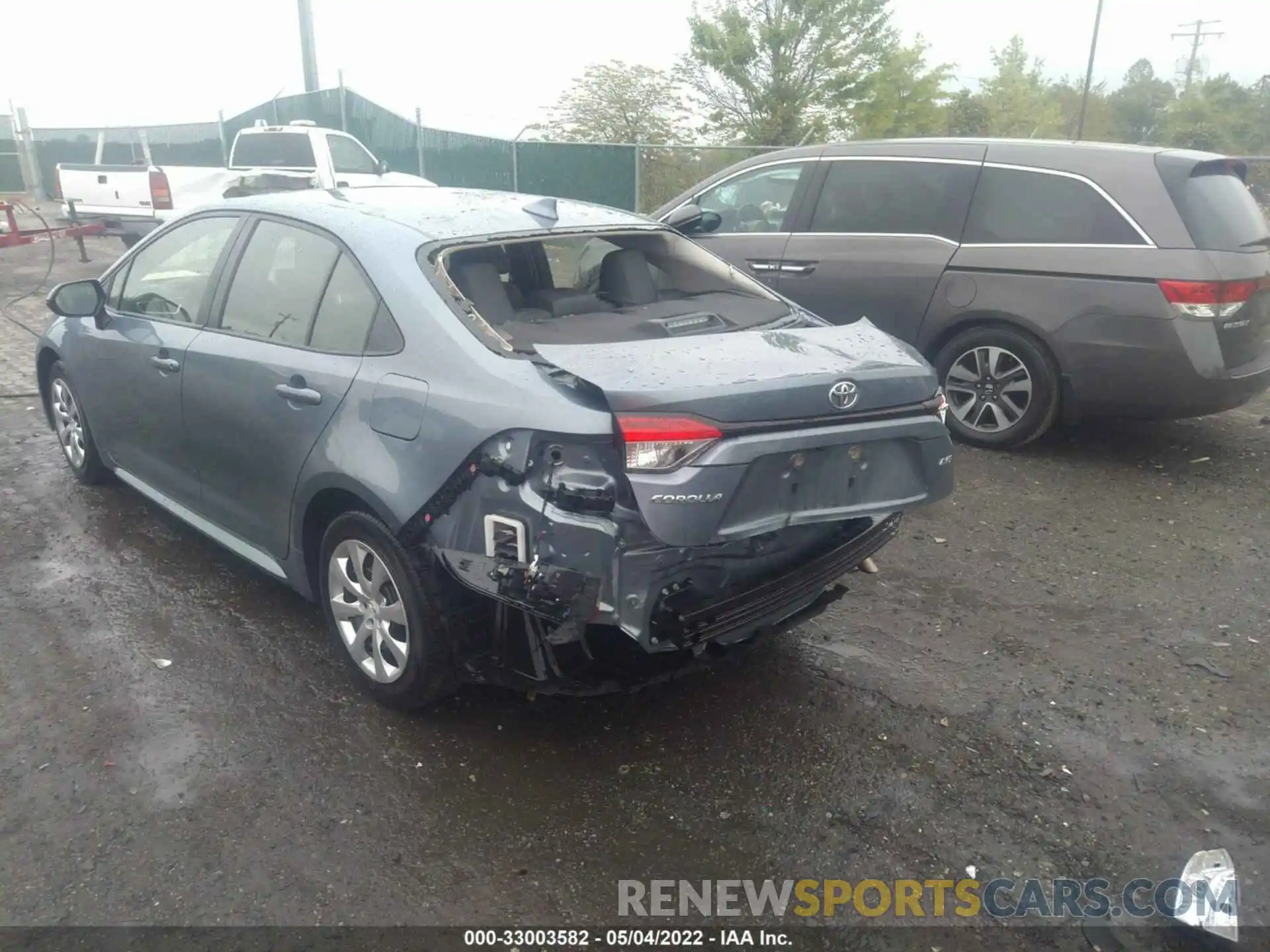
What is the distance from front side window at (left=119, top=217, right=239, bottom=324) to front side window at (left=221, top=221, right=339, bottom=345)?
261 millimetres

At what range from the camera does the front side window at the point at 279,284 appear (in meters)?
3.60

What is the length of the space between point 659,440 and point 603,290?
4.90ft

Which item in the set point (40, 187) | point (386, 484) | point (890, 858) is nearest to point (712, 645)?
point (890, 858)

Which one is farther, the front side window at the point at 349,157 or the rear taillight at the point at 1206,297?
the front side window at the point at 349,157

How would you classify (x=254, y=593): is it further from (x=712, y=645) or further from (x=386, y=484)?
(x=712, y=645)

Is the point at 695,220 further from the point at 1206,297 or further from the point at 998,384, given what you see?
the point at 1206,297

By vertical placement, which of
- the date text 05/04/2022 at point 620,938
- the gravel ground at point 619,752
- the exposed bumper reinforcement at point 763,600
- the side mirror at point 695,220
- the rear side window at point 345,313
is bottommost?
the date text 05/04/2022 at point 620,938

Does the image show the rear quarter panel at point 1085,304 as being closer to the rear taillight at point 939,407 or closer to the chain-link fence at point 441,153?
the rear taillight at point 939,407

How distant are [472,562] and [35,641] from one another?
7.00ft

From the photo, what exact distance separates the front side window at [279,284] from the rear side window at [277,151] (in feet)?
39.2

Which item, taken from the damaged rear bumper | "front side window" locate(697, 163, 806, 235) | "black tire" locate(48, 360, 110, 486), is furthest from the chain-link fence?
the damaged rear bumper

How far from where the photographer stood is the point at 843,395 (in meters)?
2.99

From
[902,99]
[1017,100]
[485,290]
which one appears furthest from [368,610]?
[1017,100]

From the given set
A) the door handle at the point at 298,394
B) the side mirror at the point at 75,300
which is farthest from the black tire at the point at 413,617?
the side mirror at the point at 75,300
